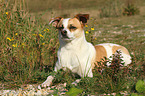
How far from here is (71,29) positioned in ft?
12.5

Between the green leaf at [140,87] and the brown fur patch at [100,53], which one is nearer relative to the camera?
the green leaf at [140,87]

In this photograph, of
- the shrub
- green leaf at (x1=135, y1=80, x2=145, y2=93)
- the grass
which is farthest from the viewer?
the shrub

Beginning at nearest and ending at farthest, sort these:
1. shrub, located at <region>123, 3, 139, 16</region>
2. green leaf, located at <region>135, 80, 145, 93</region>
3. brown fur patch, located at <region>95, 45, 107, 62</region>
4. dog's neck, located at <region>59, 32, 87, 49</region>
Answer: green leaf, located at <region>135, 80, 145, 93</region> → dog's neck, located at <region>59, 32, 87, 49</region> → brown fur patch, located at <region>95, 45, 107, 62</region> → shrub, located at <region>123, 3, 139, 16</region>

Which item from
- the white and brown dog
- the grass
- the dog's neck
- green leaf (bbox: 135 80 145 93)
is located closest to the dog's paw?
the white and brown dog

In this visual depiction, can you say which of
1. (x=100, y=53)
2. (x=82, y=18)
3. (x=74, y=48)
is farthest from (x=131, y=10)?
(x=74, y=48)

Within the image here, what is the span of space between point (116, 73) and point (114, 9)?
16.4 m

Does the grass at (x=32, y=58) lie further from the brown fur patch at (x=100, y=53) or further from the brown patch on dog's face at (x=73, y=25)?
the brown patch on dog's face at (x=73, y=25)

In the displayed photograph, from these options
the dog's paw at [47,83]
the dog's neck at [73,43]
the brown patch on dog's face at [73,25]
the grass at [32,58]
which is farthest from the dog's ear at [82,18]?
the dog's paw at [47,83]

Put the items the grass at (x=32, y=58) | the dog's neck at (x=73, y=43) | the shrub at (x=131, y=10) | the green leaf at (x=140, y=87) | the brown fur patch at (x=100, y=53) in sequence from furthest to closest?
the shrub at (x=131, y=10) → the brown fur patch at (x=100, y=53) → the dog's neck at (x=73, y=43) → the grass at (x=32, y=58) → the green leaf at (x=140, y=87)

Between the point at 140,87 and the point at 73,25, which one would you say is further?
the point at 73,25

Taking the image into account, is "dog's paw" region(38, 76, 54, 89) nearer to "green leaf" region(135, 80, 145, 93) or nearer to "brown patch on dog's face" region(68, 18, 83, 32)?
"brown patch on dog's face" region(68, 18, 83, 32)

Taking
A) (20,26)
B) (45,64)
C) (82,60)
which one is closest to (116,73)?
(82,60)

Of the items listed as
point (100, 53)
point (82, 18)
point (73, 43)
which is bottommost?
point (100, 53)

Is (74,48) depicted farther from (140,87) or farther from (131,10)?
(131,10)
